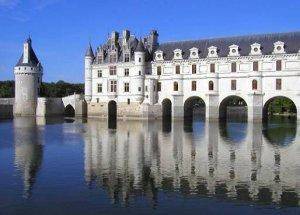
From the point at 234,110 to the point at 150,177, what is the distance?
279 ft

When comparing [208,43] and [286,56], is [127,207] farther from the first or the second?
[208,43]

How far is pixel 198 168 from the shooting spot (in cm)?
2148

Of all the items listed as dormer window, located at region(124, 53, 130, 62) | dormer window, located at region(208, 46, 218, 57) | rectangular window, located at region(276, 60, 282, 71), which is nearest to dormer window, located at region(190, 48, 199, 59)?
dormer window, located at region(208, 46, 218, 57)

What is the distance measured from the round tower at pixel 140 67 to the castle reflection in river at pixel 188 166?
28.0 meters

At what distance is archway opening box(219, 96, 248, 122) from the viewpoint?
58.0 metres

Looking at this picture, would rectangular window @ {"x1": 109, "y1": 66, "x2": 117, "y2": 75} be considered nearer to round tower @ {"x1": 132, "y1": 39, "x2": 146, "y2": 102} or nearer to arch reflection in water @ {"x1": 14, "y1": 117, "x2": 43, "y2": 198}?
round tower @ {"x1": 132, "y1": 39, "x2": 146, "y2": 102}

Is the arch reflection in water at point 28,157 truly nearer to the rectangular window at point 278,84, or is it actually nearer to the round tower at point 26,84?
the rectangular window at point 278,84

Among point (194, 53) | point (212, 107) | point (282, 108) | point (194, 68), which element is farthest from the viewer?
point (282, 108)

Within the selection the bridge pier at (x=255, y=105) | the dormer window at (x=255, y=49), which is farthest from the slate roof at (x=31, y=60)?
the bridge pier at (x=255, y=105)

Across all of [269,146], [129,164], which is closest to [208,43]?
[269,146]

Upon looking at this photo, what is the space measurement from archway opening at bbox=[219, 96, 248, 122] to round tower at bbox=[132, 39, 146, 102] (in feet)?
39.0

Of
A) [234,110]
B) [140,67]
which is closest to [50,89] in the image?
[140,67]

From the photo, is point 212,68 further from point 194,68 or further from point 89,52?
point 89,52

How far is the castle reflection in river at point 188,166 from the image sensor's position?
1688 centimetres
